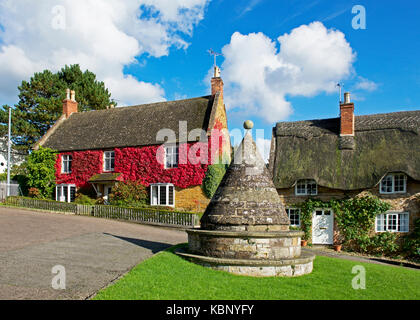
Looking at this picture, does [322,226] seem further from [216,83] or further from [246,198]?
[216,83]

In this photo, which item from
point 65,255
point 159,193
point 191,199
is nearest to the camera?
point 65,255

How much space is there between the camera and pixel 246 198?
9734 millimetres

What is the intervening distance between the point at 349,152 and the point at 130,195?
16.2 m

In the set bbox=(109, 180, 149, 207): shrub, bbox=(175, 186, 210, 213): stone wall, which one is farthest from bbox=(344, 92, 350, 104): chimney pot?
bbox=(109, 180, 149, 207): shrub

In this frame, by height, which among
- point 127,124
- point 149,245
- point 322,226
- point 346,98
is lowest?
point 322,226

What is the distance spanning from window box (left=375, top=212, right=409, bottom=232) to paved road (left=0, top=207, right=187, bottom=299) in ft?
37.6

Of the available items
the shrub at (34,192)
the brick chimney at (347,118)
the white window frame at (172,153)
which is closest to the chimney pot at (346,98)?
the brick chimney at (347,118)

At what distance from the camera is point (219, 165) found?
82.7ft

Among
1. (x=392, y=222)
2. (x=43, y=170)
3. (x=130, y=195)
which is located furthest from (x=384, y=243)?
(x=43, y=170)

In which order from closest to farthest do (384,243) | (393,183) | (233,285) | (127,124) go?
Result: 1. (233,285)
2. (384,243)
3. (393,183)
4. (127,124)

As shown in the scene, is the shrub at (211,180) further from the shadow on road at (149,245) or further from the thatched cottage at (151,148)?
the shadow on road at (149,245)
